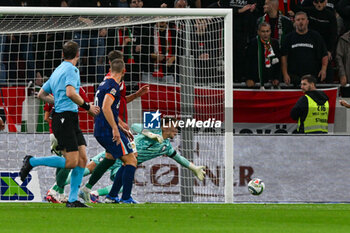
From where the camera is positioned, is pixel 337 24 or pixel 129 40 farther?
pixel 337 24

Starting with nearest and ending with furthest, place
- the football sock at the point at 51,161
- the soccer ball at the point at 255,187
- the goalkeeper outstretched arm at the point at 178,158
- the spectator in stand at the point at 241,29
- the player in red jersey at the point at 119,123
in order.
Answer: the football sock at the point at 51,161
the player in red jersey at the point at 119,123
the soccer ball at the point at 255,187
the goalkeeper outstretched arm at the point at 178,158
the spectator in stand at the point at 241,29

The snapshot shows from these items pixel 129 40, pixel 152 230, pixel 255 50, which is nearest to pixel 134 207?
pixel 152 230

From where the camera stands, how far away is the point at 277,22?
15.4 m

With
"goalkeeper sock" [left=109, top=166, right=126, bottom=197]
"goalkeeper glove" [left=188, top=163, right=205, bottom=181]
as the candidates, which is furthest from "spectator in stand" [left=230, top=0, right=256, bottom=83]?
"goalkeeper sock" [left=109, top=166, right=126, bottom=197]

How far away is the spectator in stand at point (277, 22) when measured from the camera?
15.2m

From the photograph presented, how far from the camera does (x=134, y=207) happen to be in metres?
9.98

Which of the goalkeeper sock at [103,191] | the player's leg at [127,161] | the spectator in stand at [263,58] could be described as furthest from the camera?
the spectator in stand at [263,58]

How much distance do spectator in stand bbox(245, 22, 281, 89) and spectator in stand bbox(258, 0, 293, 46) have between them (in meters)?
0.69

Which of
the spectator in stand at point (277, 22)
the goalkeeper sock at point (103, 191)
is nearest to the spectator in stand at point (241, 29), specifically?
the spectator in stand at point (277, 22)

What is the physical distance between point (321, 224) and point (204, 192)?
15.1ft

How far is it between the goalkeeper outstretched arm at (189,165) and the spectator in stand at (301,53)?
11.4 ft

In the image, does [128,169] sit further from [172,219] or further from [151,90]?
[151,90]

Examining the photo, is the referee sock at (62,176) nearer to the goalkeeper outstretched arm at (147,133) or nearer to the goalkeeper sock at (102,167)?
the goalkeeper sock at (102,167)

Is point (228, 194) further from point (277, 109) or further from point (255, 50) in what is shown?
point (255, 50)
